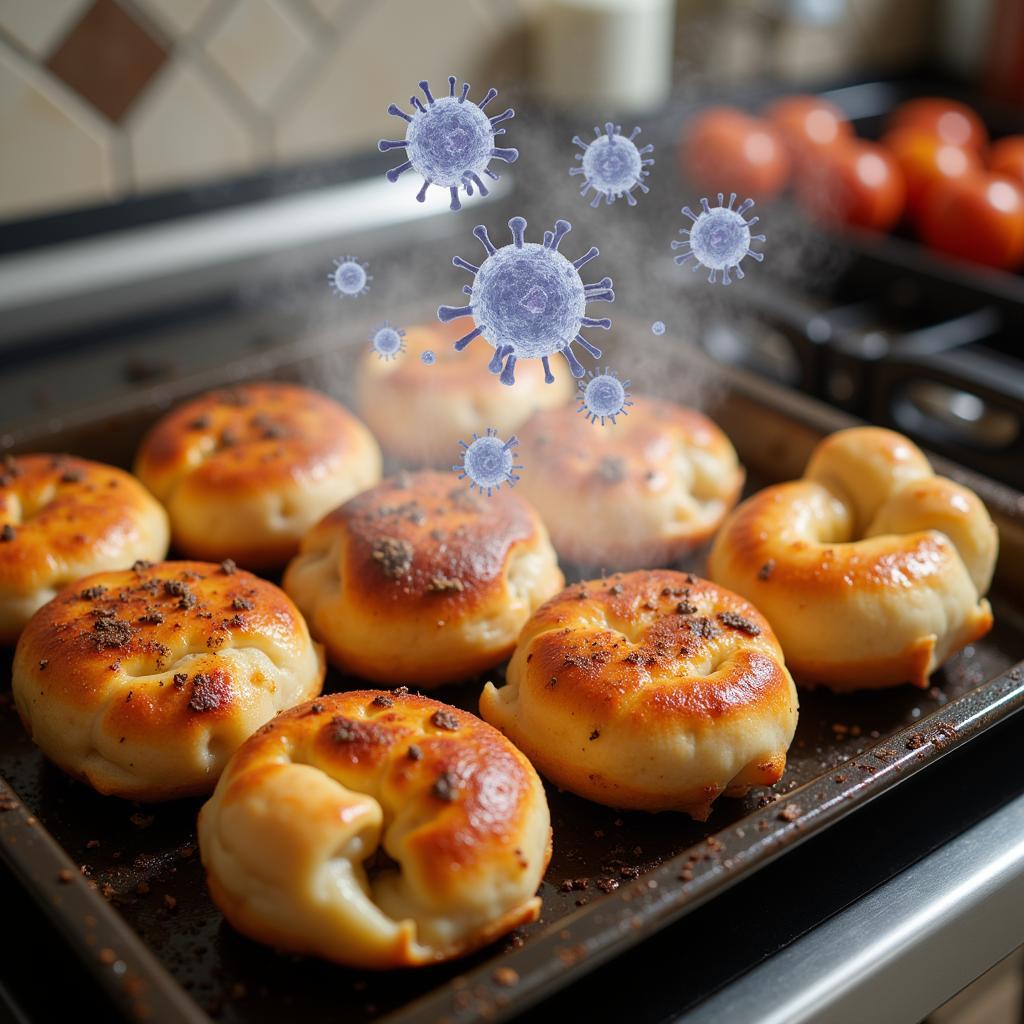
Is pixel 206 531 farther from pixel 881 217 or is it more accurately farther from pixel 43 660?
pixel 881 217

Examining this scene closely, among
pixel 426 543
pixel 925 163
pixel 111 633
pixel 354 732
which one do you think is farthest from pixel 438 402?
pixel 925 163

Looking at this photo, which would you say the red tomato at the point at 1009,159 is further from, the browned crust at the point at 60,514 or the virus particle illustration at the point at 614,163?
the browned crust at the point at 60,514

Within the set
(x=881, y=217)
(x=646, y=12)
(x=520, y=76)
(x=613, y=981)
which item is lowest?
(x=613, y=981)

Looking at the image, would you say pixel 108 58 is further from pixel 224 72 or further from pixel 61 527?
pixel 61 527

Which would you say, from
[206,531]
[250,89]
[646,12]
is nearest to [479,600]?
[206,531]

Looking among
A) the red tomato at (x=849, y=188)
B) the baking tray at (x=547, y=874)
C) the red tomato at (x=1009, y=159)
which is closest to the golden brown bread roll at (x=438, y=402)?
the baking tray at (x=547, y=874)

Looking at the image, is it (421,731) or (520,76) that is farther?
(520,76)
